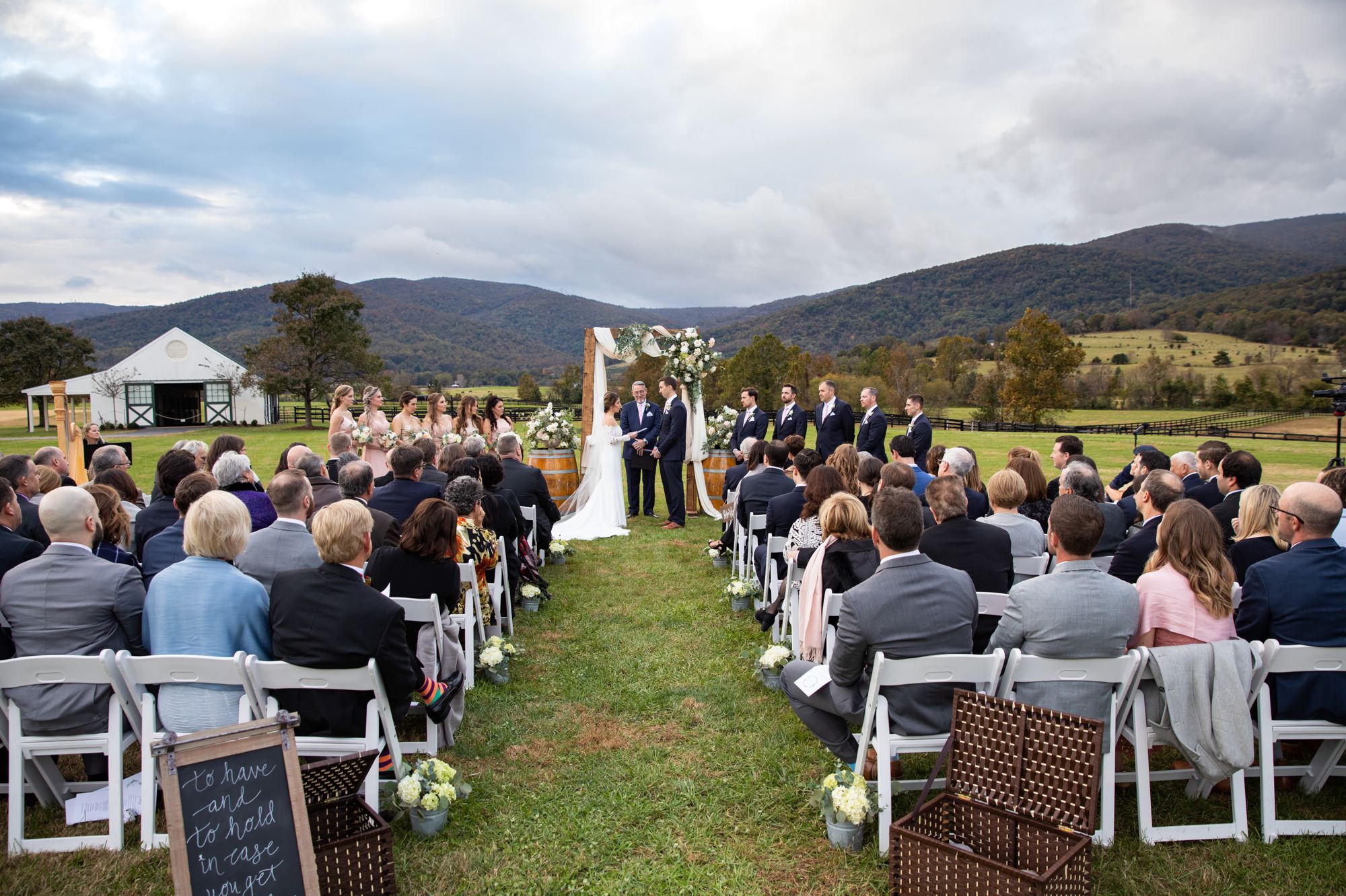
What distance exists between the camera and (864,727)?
135 inches

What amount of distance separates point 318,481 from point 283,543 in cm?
175

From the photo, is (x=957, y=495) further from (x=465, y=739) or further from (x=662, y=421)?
(x=662, y=421)

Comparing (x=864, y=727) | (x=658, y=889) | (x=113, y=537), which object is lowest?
(x=658, y=889)

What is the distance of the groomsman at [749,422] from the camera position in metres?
11.0

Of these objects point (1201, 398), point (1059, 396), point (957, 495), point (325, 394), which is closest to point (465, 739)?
point (957, 495)

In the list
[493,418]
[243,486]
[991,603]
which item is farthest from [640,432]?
[991,603]

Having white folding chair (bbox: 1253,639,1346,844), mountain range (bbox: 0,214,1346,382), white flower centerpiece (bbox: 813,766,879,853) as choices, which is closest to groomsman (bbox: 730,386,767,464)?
white flower centerpiece (bbox: 813,766,879,853)

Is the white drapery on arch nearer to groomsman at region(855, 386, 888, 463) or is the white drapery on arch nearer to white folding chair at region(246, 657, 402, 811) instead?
groomsman at region(855, 386, 888, 463)

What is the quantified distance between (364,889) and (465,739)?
→ 1.58 meters

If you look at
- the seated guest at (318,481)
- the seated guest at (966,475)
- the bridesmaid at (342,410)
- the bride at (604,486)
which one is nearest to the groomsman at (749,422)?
the bride at (604,486)

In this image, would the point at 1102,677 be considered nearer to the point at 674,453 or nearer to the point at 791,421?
the point at 791,421

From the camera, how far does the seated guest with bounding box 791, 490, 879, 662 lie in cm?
456

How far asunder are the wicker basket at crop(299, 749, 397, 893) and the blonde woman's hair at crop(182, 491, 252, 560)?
1120 millimetres

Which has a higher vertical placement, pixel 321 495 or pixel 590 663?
pixel 321 495
